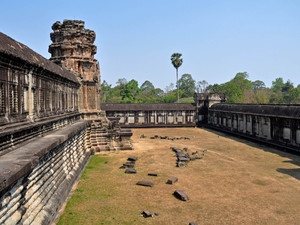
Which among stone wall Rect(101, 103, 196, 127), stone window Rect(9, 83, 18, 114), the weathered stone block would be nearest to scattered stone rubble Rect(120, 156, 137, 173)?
the weathered stone block

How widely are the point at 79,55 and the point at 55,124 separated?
35.4 ft

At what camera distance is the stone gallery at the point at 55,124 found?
6.62 m

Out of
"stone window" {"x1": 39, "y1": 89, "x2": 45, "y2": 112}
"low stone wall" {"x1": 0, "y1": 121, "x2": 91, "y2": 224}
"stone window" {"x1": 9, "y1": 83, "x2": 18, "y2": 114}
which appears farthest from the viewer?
"stone window" {"x1": 39, "y1": 89, "x2": 45, "y2": 112}

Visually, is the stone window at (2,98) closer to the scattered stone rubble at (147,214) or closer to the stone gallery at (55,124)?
the stone gallery at (55,124)

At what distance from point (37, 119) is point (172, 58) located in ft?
172

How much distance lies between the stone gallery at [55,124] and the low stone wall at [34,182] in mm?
20

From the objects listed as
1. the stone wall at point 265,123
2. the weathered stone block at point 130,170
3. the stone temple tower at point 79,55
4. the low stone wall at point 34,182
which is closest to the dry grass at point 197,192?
the weathered stone block at point 130,170

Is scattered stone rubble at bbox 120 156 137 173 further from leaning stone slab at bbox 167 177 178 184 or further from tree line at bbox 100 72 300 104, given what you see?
tree line at bbox 100 72 300 104

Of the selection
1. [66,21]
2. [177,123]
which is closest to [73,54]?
[66,21]

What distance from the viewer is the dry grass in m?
8.70

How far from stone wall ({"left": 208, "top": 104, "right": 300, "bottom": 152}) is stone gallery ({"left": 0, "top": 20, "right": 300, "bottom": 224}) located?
0.06 meters

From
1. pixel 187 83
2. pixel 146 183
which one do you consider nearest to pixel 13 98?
pixel 146 183

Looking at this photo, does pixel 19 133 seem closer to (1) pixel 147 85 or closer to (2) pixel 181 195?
(2) pixel 181 195

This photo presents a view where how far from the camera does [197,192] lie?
1112cm
